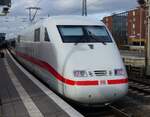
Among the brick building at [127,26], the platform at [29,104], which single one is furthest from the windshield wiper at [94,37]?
the brick building at [127,26]

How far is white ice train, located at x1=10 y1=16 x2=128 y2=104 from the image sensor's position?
34.9ft

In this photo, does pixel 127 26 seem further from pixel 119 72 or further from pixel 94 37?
pixel 119 72

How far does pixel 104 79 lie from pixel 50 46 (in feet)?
8.33

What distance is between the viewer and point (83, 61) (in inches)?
435

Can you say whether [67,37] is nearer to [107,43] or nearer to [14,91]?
[107,43]

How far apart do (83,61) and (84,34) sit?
1.51 m

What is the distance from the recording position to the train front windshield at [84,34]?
39.5 ft

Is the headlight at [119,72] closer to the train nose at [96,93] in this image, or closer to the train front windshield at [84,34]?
the train nose at [96,93]

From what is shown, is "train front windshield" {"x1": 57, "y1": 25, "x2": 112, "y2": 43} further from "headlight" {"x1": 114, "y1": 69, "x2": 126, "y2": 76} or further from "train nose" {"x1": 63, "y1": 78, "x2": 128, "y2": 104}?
"train nose" {"x1": 63, "y1": 78, "x2": 128, "y2": 104}

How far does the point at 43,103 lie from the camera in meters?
10.5

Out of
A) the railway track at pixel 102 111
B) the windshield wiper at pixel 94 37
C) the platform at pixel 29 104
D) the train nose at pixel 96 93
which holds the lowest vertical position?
the railway track at pixel 102 111

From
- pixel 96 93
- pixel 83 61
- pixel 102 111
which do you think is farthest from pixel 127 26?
pixel 96 93

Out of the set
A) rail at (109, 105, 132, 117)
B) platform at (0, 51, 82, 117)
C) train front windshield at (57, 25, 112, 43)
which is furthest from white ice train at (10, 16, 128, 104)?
platform at (0, 51, 82, 117)

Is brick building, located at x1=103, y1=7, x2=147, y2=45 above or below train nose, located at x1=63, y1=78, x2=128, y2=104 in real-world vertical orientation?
above
